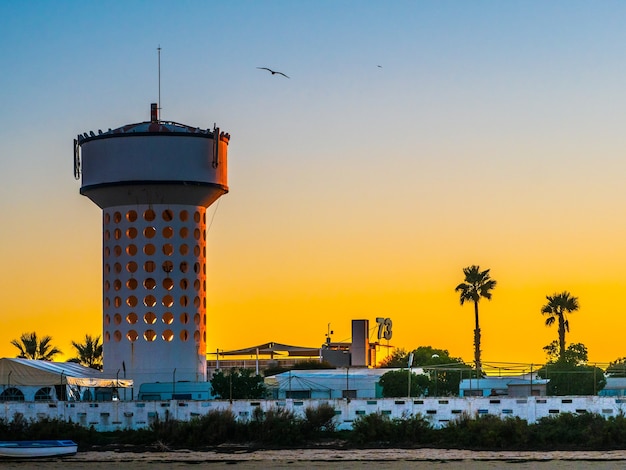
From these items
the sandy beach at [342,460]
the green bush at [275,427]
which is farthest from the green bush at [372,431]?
the green bush at [275,427]

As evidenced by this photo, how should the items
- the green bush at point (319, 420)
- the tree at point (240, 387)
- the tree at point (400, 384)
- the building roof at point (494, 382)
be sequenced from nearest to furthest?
the green bush at point (319, 420) < the tree at point (240, 387) < the tree at point (400, 384) < the building roof at point (494, 382)

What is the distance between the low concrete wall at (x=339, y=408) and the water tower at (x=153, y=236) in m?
20.1

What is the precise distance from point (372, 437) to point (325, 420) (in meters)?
3.19

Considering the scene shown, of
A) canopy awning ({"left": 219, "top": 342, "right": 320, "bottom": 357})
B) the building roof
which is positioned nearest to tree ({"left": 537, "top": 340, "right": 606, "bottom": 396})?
the building roof

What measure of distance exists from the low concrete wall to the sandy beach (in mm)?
4248

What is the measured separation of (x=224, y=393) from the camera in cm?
8938

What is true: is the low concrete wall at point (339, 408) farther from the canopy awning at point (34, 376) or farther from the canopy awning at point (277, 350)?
the canopy awning at point (277, 350)

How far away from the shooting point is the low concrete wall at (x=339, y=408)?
74.5 m

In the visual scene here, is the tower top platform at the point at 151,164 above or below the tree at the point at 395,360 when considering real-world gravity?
above

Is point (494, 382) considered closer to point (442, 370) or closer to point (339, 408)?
point (442, 370)

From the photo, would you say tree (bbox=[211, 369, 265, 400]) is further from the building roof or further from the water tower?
the building roof

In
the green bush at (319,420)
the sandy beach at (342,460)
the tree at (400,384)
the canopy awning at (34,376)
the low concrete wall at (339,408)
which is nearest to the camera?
the sandy beach at (342,460)

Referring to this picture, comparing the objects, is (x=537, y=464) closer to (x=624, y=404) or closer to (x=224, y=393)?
(x=624, y=404)

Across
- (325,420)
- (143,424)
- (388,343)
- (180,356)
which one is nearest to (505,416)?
(325,420)
